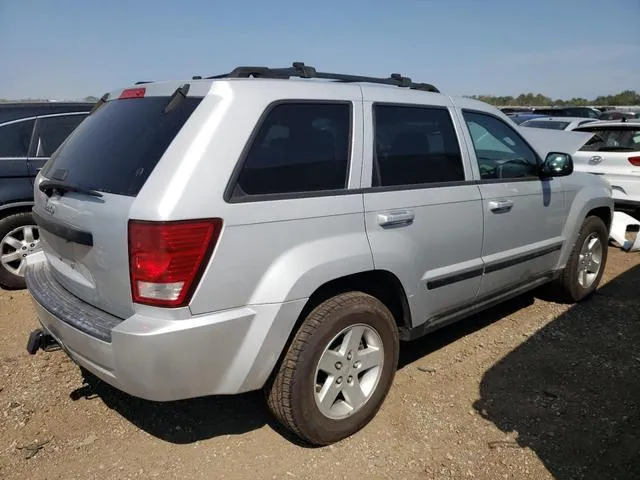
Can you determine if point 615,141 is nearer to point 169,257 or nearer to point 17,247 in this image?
point 169,257

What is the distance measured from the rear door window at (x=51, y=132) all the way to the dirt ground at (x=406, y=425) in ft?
6.68

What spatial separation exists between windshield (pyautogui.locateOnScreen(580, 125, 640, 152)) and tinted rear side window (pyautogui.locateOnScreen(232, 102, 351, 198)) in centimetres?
615

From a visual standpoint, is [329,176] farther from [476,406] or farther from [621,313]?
[621,313]

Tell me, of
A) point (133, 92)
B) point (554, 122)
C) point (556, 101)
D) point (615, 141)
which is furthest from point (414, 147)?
point (556, 101)

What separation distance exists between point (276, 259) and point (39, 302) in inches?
52.2

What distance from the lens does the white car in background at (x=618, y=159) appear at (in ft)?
23.4

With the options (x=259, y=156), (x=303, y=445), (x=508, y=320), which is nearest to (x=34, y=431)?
(x=303, y=445)

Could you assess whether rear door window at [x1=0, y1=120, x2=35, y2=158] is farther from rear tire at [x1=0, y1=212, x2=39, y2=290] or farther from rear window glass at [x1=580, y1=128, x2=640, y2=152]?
rear window glass at [x1=580, y1=128, x2=640, y2=152]

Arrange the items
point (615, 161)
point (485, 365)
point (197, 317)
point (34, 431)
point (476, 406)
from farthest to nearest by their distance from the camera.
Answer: point (615, 161)
point (485, 365)
point (476, 406)
point (34, 431)
point (197, 317)

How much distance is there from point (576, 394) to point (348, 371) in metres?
1.55

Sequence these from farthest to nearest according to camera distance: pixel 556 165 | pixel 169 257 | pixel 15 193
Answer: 1. pixel 15 193
2. pixel 556 165
3. pixel 169 257

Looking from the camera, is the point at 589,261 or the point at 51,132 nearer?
the point at 589,261

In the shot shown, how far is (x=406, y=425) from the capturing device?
298 centimetres

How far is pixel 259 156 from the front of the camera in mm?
2395
